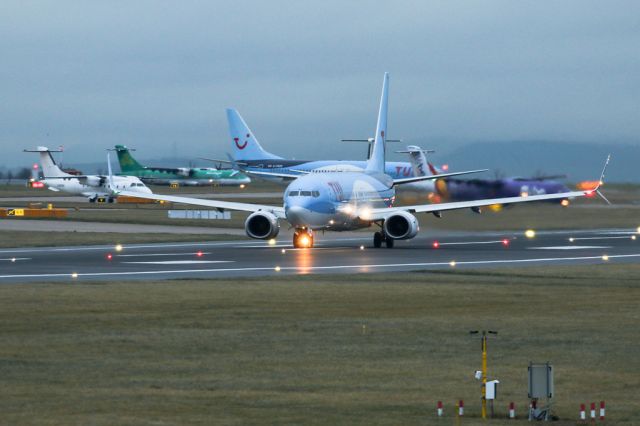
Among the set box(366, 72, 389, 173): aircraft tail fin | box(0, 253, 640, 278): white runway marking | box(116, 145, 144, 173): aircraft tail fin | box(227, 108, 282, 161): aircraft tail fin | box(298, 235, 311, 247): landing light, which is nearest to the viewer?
box(0, 253, 640, 278): white runway marking

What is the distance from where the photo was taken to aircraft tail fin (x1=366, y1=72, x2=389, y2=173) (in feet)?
255

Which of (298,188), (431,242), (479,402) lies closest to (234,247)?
(298,188)

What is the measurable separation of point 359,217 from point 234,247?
6.64m

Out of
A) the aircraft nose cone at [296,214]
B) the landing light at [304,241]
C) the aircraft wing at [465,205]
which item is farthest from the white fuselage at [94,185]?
the aircraft nose cone at [296,214]

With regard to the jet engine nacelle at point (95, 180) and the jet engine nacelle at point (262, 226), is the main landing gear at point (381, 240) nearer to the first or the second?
the jet engine nacelle at point (262, 226)

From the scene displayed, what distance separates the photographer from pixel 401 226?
6481 cm

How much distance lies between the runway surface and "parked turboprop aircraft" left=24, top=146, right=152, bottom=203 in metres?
76.4

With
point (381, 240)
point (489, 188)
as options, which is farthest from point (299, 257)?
point (489, 188)

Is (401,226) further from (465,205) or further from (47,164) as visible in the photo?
(47,164)

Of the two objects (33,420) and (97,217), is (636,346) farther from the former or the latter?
(97,217)

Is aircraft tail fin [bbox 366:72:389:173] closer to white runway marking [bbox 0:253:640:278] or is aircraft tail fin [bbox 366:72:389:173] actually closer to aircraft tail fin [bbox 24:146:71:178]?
white runway marking [bbox 0:253:640:278]

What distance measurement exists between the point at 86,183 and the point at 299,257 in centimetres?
10046

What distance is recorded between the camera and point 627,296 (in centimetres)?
3900

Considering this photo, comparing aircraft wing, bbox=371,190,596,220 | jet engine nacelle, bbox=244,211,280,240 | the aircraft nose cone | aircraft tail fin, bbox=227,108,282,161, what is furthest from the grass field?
aircraft tail fin, bbox=227,108,282,161
